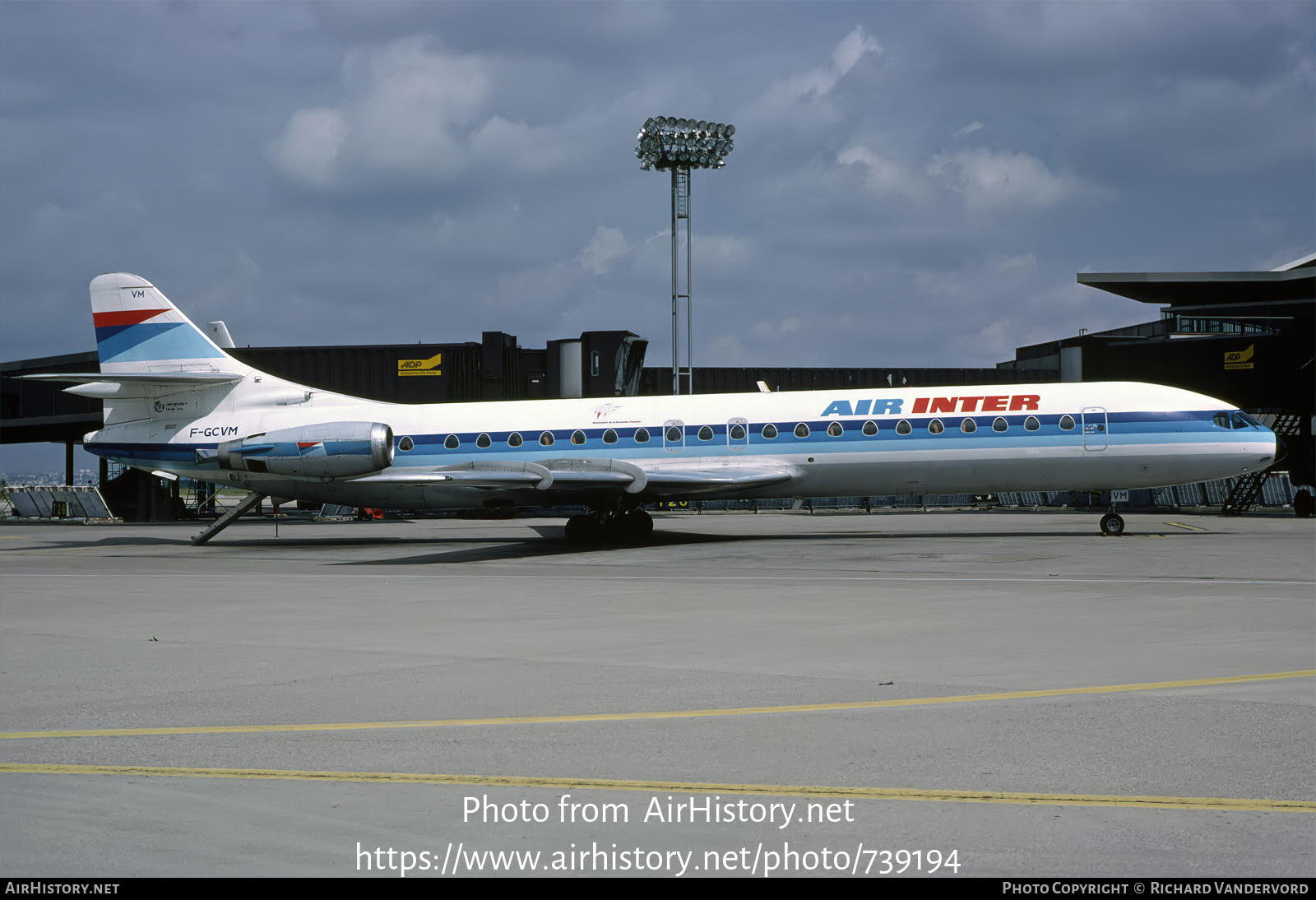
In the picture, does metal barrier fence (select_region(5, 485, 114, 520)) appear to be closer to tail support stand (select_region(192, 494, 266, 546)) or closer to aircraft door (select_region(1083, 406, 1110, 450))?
tail support stand (select_region(192, 494, 266, 546))

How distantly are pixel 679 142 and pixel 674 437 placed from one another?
2796 cm

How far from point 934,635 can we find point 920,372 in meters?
48.0

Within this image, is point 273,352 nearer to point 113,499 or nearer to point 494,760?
point 113,499

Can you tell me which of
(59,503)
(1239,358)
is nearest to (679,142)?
(1239,358)

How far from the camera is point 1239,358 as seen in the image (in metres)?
46.9

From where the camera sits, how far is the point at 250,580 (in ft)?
58.5

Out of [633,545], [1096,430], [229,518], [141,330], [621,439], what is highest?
[141,330]

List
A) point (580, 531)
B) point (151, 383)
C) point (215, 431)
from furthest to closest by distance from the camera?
point (215, 431), point (151, 383), point (580, 531)

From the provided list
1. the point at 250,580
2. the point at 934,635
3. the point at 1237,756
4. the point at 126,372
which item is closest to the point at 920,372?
the point at 126,372

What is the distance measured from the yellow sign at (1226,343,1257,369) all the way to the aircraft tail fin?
41749mm

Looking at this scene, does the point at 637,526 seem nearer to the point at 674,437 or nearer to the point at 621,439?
the point at 621,439

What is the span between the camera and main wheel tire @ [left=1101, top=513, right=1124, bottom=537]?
973 inches

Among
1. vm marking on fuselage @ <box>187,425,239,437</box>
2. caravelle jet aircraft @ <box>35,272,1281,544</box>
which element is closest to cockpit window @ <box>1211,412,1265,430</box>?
caravelle jet aircraft @ <box>35,272,1281,544</box>
